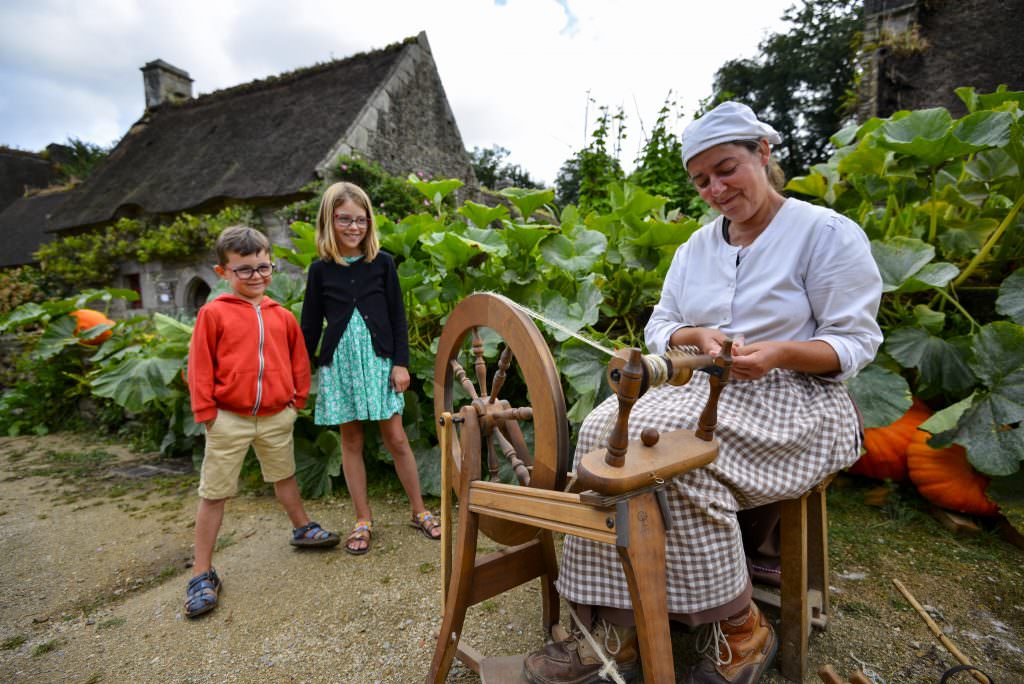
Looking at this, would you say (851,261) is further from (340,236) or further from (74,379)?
(74,379)

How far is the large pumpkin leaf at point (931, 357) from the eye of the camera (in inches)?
87.5

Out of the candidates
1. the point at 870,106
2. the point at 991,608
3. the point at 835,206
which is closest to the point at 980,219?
the point at 835,206

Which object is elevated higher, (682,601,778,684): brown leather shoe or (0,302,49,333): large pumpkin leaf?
(0,302,49,333): large pumpkin leaf

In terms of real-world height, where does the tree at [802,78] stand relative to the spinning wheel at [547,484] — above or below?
above

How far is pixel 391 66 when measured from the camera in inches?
433

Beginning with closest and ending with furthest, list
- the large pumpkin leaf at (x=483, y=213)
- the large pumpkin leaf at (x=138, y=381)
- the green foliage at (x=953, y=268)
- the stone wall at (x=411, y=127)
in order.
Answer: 1. the green foliage at (x=953, y=268)
2. the large pumpkin leaf at (x=483, y=213)
3. the large pumpkin leaf at (x=138, y=381)
4. the stone wall at (x=411, y=127)

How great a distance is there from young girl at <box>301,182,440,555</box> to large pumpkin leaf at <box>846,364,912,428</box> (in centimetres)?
196

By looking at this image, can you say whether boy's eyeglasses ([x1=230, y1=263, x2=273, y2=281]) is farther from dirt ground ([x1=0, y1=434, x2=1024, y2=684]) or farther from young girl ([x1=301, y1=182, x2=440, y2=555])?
dirt ground ([x1=0, y1=434, x2=1024, y2=684])

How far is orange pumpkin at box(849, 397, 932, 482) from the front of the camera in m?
2.45

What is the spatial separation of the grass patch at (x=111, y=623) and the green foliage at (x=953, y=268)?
306cm

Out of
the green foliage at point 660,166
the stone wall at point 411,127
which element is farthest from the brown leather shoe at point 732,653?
the stone wall at point 411,127

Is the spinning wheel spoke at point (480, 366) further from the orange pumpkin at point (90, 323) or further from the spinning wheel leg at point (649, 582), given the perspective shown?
the orange pumpkin at point (90, 323)

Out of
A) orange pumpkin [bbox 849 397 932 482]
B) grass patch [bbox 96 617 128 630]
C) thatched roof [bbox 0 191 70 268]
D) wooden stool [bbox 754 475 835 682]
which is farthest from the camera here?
thatched roof [bbox 0 191 70 268]

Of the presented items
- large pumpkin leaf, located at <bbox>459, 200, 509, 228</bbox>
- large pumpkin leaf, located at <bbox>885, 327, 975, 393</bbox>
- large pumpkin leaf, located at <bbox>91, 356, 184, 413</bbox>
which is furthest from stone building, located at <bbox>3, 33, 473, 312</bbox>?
large pumpkin leaf, located at <bbox>885, 327, 975, 393</bbox>
